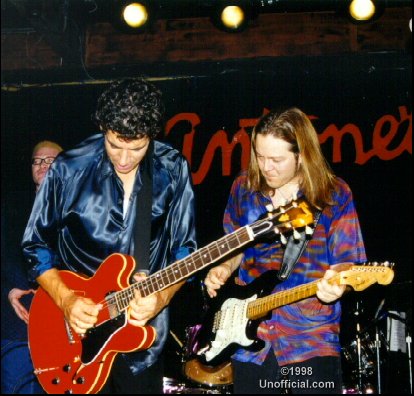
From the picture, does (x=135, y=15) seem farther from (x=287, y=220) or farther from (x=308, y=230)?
(x=308, y=230)

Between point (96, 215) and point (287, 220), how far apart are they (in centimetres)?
120

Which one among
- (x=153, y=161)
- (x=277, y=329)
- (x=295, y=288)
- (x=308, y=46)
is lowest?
(x=277, y=329)

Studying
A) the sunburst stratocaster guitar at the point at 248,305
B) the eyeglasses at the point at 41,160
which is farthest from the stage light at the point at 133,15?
the sunburst stratocaster guitar at the point at 248,305

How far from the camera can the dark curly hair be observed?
3.34m

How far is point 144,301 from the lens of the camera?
3221 millimetres

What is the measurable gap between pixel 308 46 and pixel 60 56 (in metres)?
2.39

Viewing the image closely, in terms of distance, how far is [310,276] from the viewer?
3078 mm

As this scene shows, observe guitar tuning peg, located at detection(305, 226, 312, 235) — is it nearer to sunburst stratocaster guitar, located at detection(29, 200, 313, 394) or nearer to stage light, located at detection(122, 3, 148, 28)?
sunburst stratocaster guitar, located at detection(29, 200, 313, 394)

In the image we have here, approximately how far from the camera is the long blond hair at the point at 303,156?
3072 millimetres

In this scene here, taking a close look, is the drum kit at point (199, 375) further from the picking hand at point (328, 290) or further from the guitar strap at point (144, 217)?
the picking hand at point (328, 290)

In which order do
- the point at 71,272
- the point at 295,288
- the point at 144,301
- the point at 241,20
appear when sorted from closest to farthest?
the point at 295,288
the point at 144,301
the point at 71,272
the point at 241,20

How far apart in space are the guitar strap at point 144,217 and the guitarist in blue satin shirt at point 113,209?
0.04ft

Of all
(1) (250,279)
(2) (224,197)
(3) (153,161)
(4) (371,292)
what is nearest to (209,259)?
(1) (250,279)

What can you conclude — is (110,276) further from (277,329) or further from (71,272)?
(277,329)
